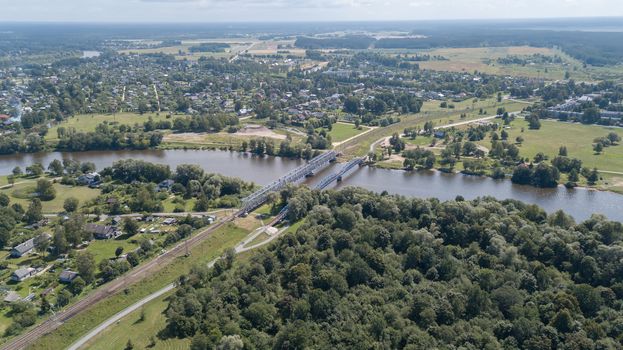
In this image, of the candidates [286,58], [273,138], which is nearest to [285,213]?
[273,138]

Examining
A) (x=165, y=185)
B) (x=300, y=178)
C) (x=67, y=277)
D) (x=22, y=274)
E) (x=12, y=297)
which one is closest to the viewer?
(x=12, y=297)

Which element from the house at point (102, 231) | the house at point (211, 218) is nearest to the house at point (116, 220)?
the house at point (102, 231)

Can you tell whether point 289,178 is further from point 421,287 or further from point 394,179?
point 421,287

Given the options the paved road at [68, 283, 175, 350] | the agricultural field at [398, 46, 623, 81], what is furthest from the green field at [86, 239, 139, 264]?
the agricultural field at [398, 46, 623, 81]

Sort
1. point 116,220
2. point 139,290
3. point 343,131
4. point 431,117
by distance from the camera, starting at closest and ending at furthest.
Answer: point 139,290, point 116,220, point 343,131, point 431,117

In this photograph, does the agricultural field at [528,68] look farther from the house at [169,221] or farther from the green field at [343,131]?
the house at [169,221]

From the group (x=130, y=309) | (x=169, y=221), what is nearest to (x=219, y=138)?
(x=169, y=221)
